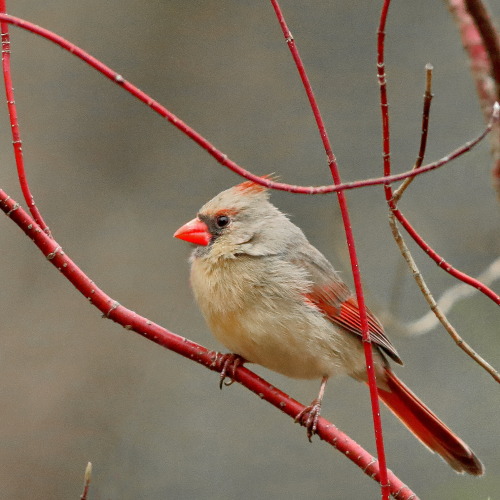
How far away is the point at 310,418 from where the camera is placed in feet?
8.44

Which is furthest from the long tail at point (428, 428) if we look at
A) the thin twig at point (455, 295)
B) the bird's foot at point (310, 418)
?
the bird's foot at point (310, 418)

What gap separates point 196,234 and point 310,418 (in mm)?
839

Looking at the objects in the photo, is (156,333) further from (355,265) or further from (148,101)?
(148,101)

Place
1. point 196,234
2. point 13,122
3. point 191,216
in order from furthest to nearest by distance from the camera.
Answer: point 191,216 → point 196,234 → point 13,122

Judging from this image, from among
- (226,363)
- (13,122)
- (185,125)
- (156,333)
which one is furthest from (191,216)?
(185,125)

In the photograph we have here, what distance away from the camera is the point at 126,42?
607 centimetres

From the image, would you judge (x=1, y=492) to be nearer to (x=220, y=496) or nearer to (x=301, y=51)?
(x=220, y=496)

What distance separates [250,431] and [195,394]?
457 mm

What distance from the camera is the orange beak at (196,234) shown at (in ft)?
10.1

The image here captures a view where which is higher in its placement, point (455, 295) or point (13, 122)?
point (13, 122)

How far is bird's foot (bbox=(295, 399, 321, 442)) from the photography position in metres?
2.51

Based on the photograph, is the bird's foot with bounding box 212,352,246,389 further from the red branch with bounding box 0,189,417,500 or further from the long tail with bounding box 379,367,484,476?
the long tail with bounding box 379,367,484,476

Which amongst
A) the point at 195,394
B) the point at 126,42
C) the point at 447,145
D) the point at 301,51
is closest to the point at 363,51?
the point at 301,51

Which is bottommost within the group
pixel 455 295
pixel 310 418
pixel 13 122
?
pixel 310 418
